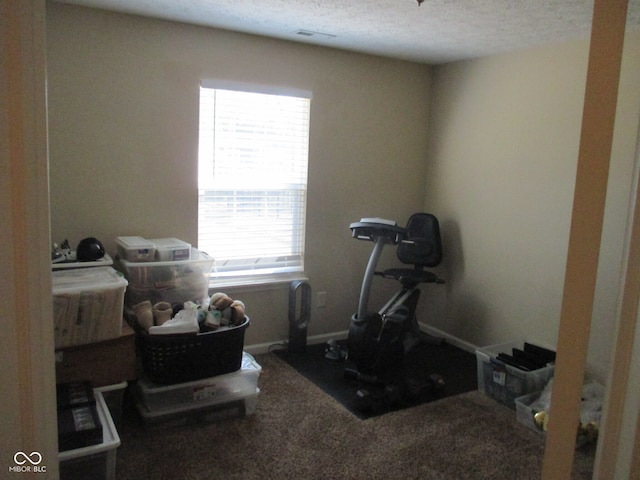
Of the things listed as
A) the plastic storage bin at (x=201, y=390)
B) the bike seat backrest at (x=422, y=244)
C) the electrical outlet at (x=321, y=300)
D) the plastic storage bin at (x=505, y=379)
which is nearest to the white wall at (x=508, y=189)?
the bike seat backrest at (x=422, y=244)

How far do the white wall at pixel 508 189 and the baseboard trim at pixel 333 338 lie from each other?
0.20 feet

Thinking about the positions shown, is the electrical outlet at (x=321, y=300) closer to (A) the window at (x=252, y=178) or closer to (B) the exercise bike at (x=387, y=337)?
(A) the window at (x=252, y=178)

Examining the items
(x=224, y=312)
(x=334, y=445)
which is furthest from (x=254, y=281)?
(x=334, y=445)

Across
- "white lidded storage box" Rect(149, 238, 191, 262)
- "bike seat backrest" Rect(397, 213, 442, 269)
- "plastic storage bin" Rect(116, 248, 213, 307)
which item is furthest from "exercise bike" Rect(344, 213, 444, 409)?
"white lidded storage box" Rect(149, 238, 191, 262)

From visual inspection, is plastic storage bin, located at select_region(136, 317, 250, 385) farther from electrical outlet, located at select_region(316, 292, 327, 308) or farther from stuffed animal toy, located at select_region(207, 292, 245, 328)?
electrical outlet, located at select_region(316, 292, 327, 308)

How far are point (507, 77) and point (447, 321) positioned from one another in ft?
6.22

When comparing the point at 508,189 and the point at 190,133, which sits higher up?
the point at 190,133

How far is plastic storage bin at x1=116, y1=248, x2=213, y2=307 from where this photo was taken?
2.76m

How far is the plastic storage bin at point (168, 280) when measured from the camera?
109 inches

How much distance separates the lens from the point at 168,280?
2.85 metres

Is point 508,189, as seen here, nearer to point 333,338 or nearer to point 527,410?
point 527,410

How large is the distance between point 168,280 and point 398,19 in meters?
1.94

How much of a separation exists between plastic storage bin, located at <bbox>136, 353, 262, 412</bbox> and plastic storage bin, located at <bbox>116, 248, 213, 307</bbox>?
0.46 meters

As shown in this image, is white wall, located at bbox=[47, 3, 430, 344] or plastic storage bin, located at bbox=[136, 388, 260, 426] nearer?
plastic storage bin, located at bbox=[136, 388, 260, 426]
